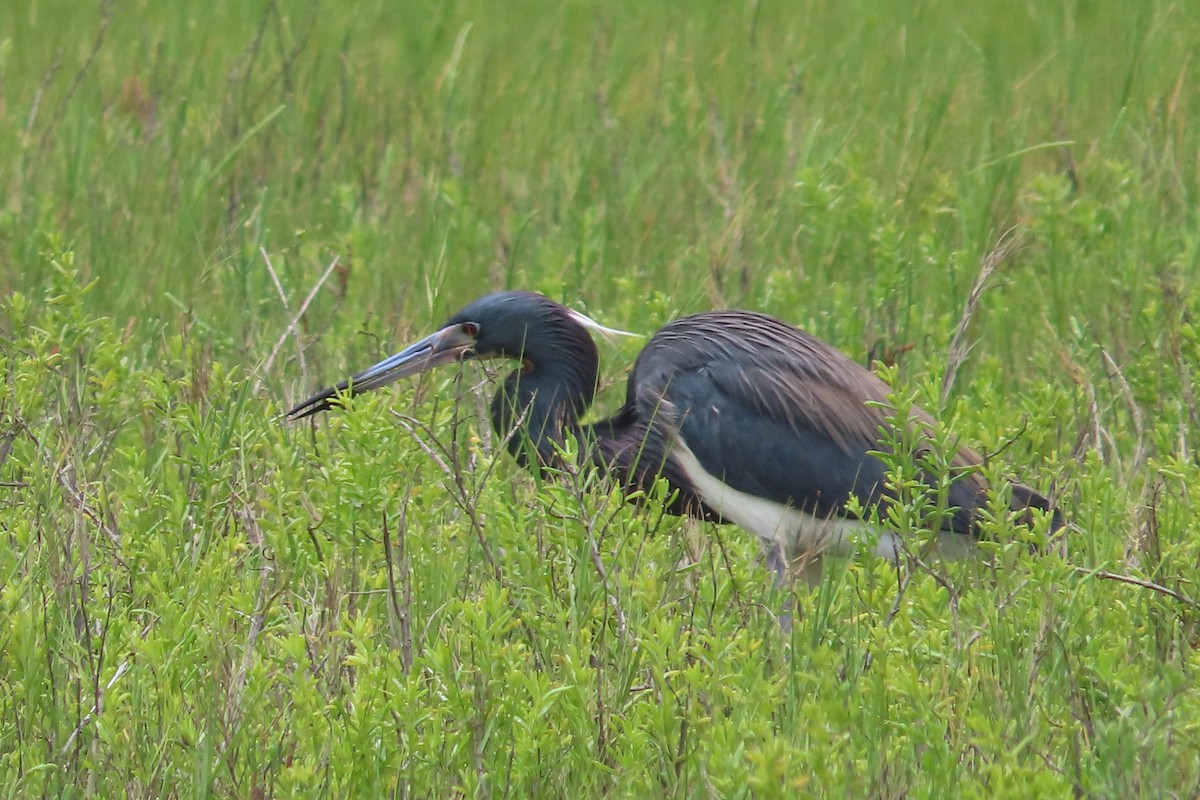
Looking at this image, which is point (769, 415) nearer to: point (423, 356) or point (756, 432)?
point (756, 432)

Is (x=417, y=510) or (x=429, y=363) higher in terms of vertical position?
(x=417, y=510)

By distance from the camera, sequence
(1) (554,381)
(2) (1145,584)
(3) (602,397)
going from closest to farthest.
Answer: (2) (1145,584), (1) (554,381), (3) (602,397)

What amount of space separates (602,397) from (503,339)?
0.76 meters

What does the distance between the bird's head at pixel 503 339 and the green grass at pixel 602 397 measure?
206 millimetres

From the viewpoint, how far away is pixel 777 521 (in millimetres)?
5117

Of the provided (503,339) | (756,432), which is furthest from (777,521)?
(503,339)

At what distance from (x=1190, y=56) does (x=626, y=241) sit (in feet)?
9.19

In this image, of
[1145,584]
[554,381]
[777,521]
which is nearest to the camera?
[1145,584]

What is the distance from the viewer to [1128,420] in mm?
5590

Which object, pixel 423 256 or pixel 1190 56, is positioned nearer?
pixel 423 256

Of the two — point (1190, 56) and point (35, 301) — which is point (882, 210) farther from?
point (35, 301)

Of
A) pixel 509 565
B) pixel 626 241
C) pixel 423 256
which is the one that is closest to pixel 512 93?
pixel 626 241

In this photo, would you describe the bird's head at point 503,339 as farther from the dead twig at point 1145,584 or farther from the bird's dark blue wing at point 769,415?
the dead twig at point 1145,584

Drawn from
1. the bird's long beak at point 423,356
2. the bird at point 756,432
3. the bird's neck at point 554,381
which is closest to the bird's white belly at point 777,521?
the bird at point 756,432
